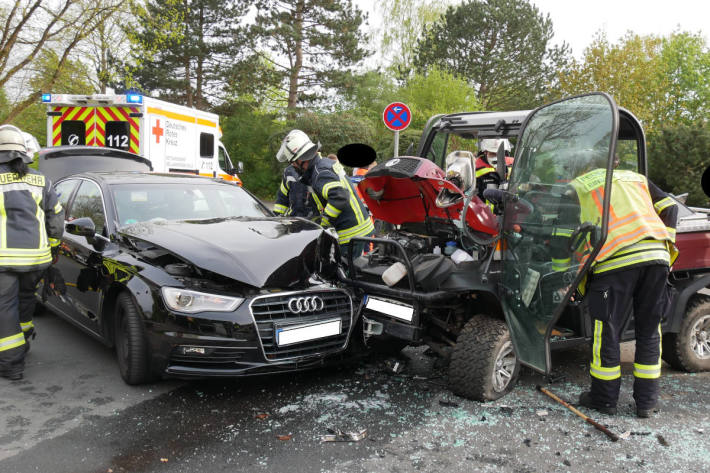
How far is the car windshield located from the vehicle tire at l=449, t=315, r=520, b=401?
2.29 meters

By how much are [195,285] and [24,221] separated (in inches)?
65.2

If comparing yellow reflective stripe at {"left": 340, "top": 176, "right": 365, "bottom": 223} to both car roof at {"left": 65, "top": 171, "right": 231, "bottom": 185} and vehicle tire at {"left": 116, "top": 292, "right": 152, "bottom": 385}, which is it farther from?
vehicle tire at {"left": 116, "top": 292, "right": 152, "bottom": 385}

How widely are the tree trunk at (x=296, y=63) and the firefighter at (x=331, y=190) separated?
845 inches

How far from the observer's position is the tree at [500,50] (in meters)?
28.0

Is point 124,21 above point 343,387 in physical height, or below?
above

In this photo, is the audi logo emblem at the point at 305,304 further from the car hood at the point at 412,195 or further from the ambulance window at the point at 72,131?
the ambulance window at the point at 72,131

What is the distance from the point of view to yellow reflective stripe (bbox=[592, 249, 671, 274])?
3518 mm

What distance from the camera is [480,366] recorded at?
145 inches

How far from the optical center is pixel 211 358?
3553 millimetres

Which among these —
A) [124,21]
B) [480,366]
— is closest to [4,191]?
[480,366]

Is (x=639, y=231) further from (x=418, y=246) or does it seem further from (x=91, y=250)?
(x=91, y=250)

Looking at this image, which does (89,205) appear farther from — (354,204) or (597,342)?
(597,342)

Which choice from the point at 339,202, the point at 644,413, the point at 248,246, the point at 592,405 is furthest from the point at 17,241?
the point at 644,413

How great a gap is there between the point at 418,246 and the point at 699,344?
2.48m
